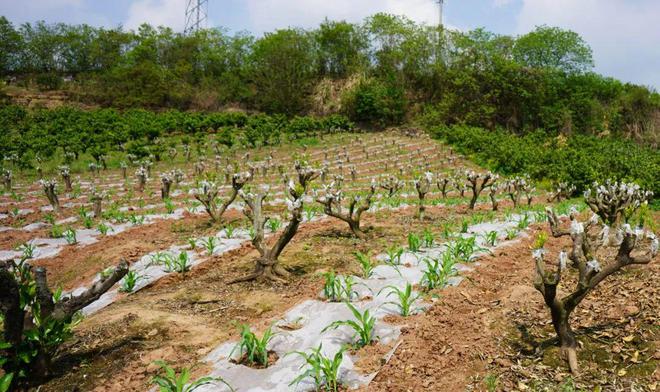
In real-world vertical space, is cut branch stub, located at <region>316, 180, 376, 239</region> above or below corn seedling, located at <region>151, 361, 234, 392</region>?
above

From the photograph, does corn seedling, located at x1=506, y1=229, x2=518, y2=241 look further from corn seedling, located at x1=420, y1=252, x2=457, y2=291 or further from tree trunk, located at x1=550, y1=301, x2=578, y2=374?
tree trunk, located at x1=550, y1=301, x2=578, y2=374

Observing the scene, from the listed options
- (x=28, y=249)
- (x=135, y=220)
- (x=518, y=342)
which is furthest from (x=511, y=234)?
(x=28, y=249)

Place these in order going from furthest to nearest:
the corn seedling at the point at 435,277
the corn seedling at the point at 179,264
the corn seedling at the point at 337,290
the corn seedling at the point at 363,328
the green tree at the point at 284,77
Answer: the green tree at the point at 284,77 < the corn seedling at the point at 179,264 < the corn seedling at the point at 435,277 < the corn seedling at the point at 337,290 < the corn seedling at the point at 363,328

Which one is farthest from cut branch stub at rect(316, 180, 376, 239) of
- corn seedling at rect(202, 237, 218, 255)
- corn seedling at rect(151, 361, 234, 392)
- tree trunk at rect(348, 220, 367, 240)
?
corn seedling at rect(151, 361, 234, 392)

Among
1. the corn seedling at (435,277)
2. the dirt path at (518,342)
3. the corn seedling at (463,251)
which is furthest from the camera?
the corn seedling at (463,251)

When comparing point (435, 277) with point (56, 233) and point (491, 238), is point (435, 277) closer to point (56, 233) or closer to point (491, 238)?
point (491, 238)

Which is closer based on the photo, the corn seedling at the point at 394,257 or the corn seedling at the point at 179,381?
the corn seedling at the point at 179,381

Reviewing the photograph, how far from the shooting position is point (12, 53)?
200 feet

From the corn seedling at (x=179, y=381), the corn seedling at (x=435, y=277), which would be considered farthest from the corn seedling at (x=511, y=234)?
the corn seedling at (x=179, y=381)

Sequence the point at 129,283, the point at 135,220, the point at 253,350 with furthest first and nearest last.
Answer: the point at 135,220 → the point at 129,283 → the point at 253,350

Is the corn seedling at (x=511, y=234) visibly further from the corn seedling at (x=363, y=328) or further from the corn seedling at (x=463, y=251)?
the corn seedling at (x=363, y=328)

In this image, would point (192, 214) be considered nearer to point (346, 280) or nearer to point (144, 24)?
point (346, 280)

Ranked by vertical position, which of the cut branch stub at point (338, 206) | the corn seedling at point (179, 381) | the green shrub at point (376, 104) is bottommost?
the corn seedling at point (179, 381)

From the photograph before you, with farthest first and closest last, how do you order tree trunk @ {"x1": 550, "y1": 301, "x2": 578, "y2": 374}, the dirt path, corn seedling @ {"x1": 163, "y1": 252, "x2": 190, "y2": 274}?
corn seedling @ {"x1": 163, "y1": 252, "x2": 190, "y2": 274}
tree trunk @ {"x1": 550, "y1": 301, "x2": 578, "y2": 374}
the dirt path
